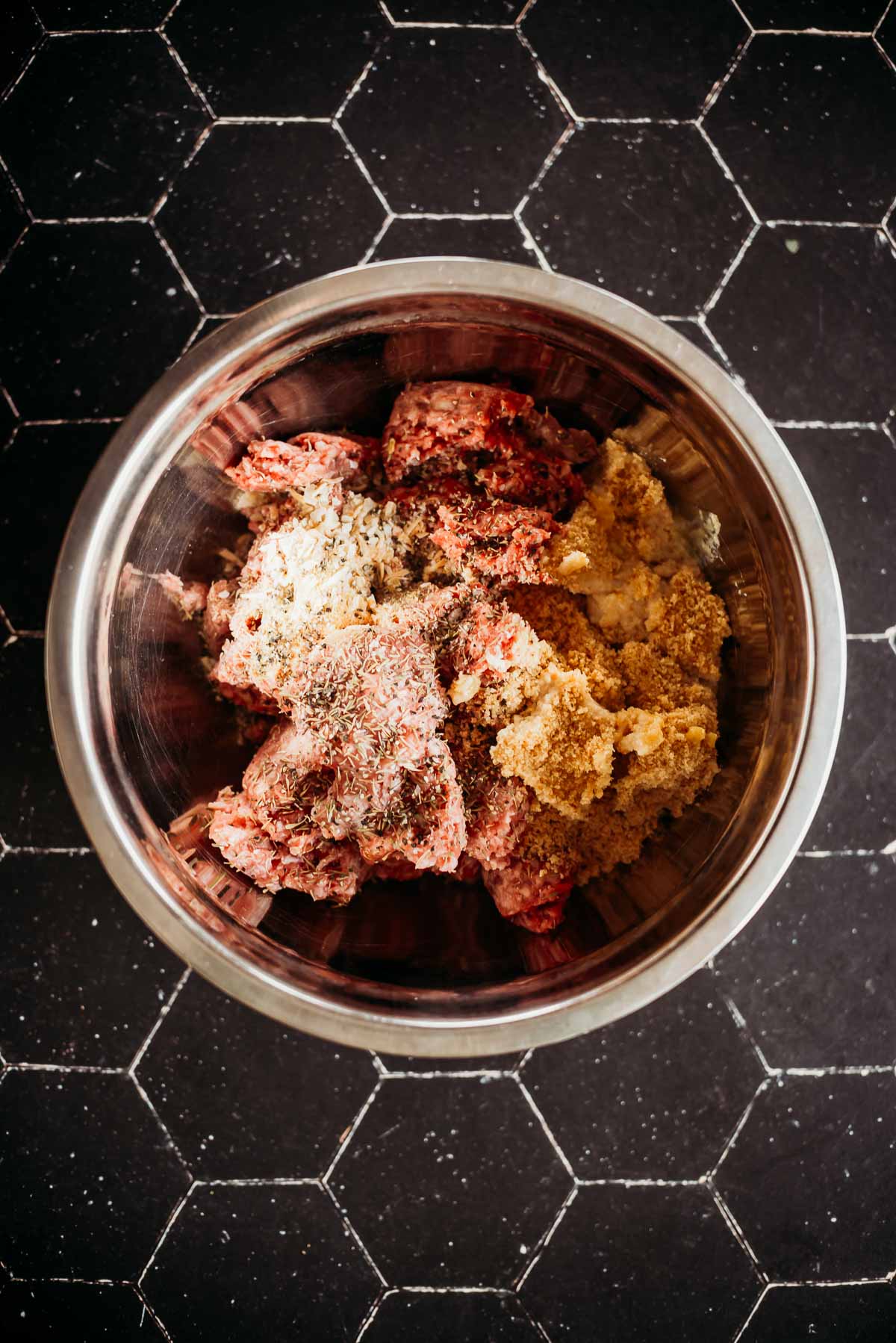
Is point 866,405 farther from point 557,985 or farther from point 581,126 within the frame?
point 557,985

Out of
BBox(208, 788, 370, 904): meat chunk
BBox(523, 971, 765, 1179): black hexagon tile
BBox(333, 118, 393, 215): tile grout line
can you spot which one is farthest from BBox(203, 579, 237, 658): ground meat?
BBox(523, 971, 765, 1179): black hexagon tile

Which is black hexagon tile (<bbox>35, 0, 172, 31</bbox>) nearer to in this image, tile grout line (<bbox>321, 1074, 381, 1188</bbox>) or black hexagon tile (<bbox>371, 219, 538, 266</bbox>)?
black hexagon tile (<bbox>371, 219, 538, 266</bbox>)

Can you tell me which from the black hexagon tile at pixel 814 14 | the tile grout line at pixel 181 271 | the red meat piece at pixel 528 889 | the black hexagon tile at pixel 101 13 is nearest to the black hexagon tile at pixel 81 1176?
the red meat piece at pixel 528 889

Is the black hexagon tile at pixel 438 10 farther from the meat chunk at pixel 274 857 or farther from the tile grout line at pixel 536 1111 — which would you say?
the tile grout line at pixel 536 1111

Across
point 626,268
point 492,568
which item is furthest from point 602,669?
point 626,268

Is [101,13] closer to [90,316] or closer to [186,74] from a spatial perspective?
[186,74]

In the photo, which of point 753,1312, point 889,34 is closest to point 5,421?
point 889,34
